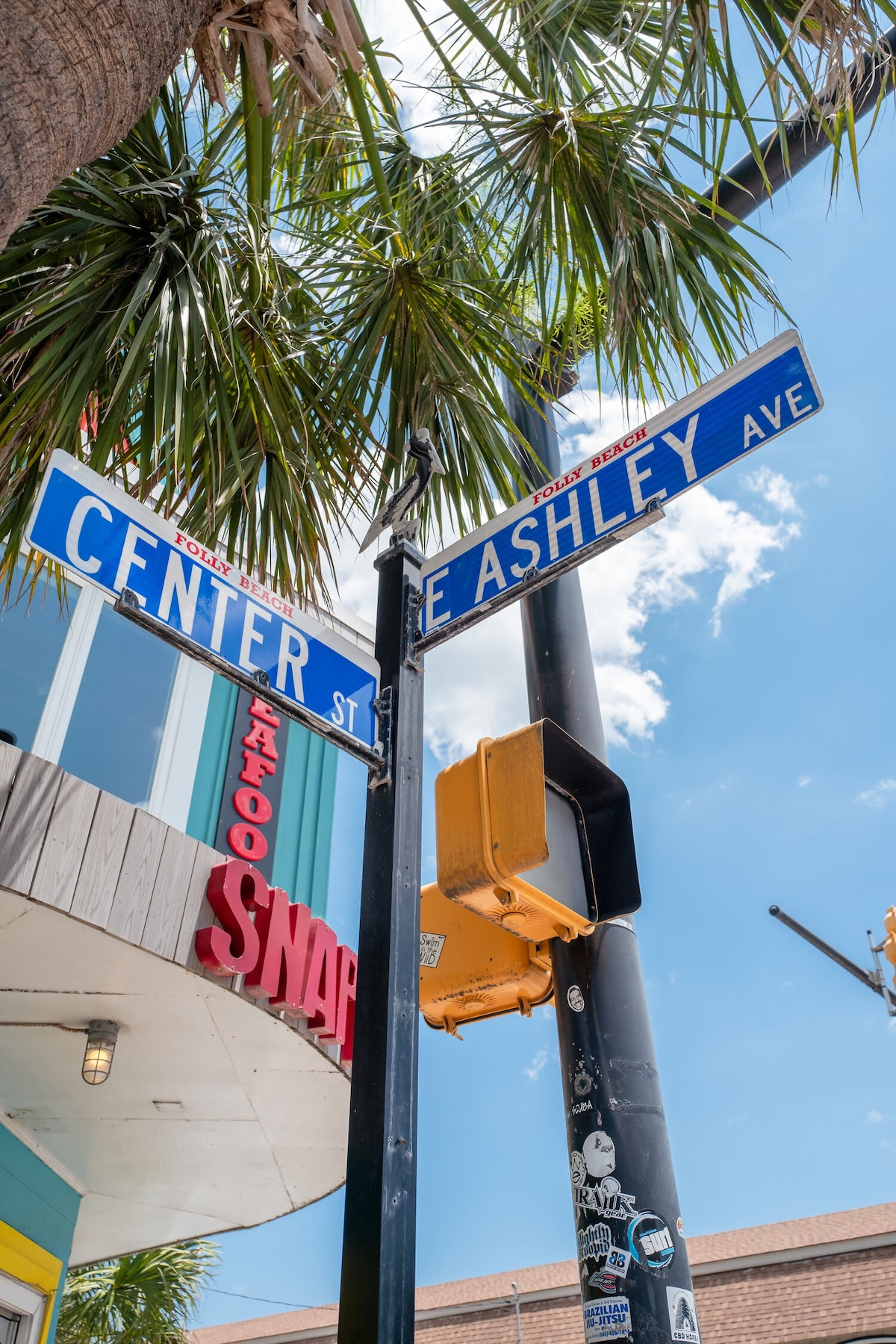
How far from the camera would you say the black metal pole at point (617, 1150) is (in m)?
2.43

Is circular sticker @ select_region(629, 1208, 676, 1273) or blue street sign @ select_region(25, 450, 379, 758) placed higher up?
blue street sign @ select_region(25, 450, 379, 758)

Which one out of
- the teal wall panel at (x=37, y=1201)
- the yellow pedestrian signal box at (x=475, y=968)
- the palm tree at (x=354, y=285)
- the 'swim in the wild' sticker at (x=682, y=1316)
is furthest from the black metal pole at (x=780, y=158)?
the teal wall panel at (x=37, y=1201)

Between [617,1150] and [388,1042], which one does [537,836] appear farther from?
[617,1150]

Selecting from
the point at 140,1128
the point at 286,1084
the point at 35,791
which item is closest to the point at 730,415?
the point at 35,791

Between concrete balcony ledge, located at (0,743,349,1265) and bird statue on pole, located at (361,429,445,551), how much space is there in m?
2.42

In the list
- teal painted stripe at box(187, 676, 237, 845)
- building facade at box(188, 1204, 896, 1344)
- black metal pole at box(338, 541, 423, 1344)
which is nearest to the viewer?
black metal pole at box(338, 541, 423, 1344)

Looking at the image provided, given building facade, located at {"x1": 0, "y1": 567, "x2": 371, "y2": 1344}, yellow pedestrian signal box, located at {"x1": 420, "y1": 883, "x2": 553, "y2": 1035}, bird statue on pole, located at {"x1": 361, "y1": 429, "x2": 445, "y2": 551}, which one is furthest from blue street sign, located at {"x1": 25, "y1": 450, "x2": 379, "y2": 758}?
building facade, located at {"x1": 0, "y1": 567, "x2": 371, "y2": 1344}

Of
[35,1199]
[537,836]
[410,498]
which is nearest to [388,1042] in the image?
[537,836]

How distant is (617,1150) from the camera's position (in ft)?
8.51

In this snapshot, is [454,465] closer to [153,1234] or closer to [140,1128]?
[140,1128]

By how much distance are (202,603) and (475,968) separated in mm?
1386

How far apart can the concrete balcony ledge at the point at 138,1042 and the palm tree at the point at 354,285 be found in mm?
1394

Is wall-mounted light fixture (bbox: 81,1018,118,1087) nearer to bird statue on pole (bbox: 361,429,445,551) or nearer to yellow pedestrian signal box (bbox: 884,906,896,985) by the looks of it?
bird statue on pole (bbox: 361,429,445,551)

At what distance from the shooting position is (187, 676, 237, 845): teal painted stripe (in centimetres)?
789
